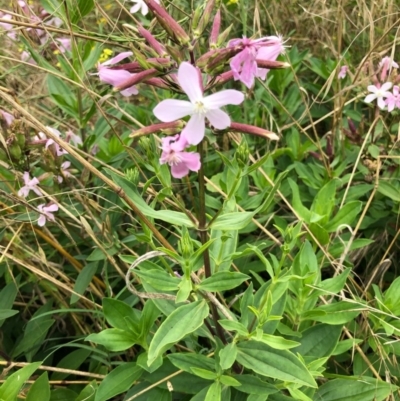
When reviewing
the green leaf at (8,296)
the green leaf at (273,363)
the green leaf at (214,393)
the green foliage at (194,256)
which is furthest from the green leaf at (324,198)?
the green leaf at (8,296)

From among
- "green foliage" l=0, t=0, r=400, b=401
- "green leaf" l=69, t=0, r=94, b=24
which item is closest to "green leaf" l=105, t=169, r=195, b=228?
"green foliage" l=0, t=0, r=400, b=401

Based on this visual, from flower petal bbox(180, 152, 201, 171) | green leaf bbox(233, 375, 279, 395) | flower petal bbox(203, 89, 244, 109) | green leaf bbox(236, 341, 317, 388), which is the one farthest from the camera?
green leaf bbox(233, 375, 279, 395)

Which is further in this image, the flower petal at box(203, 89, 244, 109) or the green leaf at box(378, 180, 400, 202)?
the green leaf at box(378, 180, 400, 202)

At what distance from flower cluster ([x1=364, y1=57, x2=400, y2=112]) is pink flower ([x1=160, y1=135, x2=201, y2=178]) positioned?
43.1 inches

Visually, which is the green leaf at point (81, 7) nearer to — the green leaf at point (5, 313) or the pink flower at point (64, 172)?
the pink flower at point (64, 172)

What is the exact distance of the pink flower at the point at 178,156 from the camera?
3.27 ft

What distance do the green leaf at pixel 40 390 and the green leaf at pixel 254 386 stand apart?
49cm

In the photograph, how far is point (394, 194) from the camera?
179 centimetres

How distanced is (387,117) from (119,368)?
1.60 metres

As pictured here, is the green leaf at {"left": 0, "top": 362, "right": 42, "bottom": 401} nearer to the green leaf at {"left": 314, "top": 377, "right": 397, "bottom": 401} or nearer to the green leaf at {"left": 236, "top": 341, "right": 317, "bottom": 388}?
the green leaf at {"left": 236, "top": 341, "right": 317, "bottom": 388}

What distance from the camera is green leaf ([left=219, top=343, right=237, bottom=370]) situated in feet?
3.67

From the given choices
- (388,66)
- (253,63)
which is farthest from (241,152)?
(388,66)

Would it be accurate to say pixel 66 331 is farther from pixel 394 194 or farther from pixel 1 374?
pixel 394 194

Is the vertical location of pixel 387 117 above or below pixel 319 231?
below
